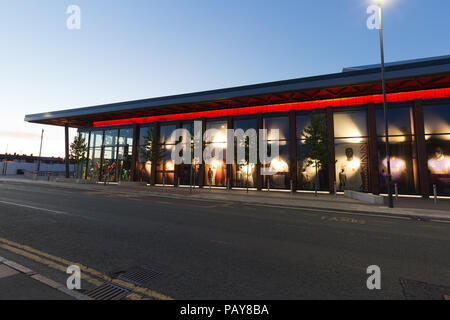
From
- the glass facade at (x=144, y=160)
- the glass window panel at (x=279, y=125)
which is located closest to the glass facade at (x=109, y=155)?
the glass facade at (x=144, y=160)

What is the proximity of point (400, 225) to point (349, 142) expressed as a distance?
13786mm

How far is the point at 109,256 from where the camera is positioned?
173 inches

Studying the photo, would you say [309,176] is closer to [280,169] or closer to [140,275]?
[280,169]

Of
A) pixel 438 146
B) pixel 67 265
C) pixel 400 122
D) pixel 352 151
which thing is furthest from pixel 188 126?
pixel 438 146

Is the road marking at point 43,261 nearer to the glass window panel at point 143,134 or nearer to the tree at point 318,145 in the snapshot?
the tree at point 318,145

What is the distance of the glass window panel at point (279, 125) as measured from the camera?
Answer: 22291 mm

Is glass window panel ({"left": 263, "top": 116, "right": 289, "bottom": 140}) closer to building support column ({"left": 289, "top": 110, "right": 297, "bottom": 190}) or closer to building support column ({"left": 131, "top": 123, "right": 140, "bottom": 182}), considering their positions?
building support column ({"left": 289, "top": 110, "right": 297, "bottom": 190})

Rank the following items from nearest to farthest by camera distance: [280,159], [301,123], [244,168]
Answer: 1. [301,123]
2. [280,159]
3. [244,168]

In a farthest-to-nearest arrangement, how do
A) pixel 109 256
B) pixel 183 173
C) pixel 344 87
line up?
A: pixel 183 173 → pixel 344 87 → pixel 109 256

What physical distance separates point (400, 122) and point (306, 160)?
851 cm

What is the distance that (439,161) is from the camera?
56.3 ft

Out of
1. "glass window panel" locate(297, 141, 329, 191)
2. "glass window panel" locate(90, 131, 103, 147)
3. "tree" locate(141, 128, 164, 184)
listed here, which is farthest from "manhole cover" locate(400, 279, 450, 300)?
"glass window panel" locate(90, 131, 103, 147)
